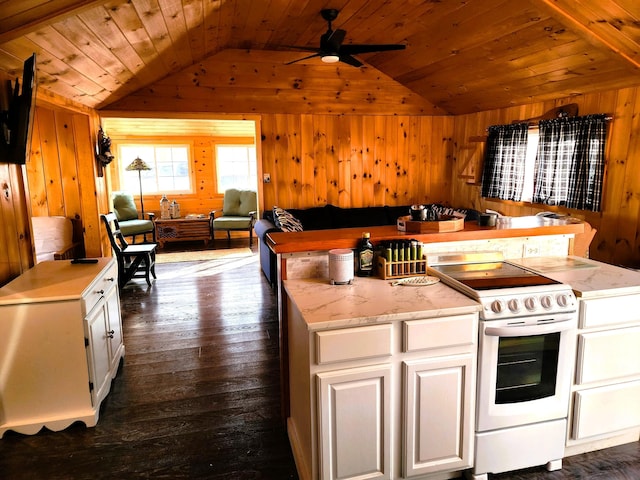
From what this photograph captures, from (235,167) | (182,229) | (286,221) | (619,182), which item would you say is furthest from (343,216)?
A: (235,167)

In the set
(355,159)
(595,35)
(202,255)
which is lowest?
(202,255)

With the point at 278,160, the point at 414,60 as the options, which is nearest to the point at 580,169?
the point at 414,60

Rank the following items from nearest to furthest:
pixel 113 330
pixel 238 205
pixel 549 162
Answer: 1. pixel 113 330
2. pixel 549 162
3. pixel 238 205

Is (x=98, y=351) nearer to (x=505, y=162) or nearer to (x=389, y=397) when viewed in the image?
(x=389, y=397)

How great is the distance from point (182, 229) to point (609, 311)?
6562 millimetres

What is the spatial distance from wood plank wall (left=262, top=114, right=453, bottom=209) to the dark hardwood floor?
98.7 inches

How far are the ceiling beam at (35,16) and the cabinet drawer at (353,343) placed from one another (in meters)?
2.08

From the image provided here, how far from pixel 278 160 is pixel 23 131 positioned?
3.63 m

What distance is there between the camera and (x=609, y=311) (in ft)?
6.82

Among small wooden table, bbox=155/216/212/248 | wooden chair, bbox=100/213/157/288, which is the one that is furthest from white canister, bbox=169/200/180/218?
wooden chair, bbox=100/213/157/288

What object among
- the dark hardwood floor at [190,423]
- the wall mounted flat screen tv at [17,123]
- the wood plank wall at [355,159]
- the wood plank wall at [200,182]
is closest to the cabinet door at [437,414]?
the dark hardwood floor at [190,423]

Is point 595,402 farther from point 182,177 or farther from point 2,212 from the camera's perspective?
point 182,177

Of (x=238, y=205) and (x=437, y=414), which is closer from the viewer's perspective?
(x=437, y=414)

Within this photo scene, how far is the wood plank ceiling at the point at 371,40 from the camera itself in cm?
267
